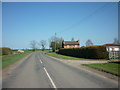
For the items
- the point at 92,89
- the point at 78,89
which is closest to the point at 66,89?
the point at 78,89

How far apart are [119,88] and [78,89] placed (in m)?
2.18

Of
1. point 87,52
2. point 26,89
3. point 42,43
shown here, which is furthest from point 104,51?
point 42,43

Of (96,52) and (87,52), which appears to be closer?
(96,52)

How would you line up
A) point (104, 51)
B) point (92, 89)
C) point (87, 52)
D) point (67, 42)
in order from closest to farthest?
point (92, 89) < point (104, 51) < point (87, 52) < point (67, 42)

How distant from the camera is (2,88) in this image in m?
7.59

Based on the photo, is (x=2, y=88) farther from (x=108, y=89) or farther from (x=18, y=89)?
(x=108, y=89)

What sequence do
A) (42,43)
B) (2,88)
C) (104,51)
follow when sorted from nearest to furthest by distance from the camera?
(2,88)
(104,51)
(42,43)

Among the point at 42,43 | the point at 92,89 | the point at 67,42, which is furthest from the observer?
the point at 42,43

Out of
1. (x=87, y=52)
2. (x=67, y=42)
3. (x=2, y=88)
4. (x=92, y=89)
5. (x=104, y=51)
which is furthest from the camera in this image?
(x=67, y=42)

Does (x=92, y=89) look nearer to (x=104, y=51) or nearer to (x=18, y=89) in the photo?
(x=18, y=89)

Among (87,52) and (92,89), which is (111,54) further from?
(92,89)

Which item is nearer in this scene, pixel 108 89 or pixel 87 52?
pixel 108 89

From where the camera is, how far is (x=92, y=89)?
695cm

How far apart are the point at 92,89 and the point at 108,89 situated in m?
0.82
